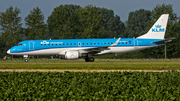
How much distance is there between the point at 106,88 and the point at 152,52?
5815cm

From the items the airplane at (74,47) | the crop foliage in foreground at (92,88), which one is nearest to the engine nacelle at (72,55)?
the airplane at (74,47)

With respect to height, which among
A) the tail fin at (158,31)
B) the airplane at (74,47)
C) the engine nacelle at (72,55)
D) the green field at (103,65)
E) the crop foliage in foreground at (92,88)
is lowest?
the green field at (103,65)

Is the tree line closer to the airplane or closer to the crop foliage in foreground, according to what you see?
the airplane

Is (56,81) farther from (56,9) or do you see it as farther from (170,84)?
(56,9)

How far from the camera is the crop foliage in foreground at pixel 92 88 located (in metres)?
11.9

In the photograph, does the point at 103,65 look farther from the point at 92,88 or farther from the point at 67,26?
the point at 67,26

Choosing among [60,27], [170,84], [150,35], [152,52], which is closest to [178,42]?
[152,52]

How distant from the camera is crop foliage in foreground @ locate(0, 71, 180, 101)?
39.1 ft

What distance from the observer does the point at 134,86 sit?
1370 cm

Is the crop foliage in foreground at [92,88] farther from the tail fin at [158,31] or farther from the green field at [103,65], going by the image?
the tail fin at [158,31]

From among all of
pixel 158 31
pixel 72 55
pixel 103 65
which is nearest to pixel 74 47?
pixel 72 55

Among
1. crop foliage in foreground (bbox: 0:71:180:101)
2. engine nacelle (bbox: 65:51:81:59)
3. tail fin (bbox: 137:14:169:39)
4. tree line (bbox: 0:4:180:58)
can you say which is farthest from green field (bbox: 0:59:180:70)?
tree line (bbox: 0:4:180:58)

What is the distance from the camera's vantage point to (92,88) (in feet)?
44.0

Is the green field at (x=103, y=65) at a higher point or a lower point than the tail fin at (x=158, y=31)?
lower
